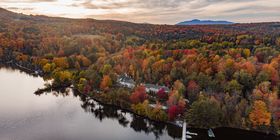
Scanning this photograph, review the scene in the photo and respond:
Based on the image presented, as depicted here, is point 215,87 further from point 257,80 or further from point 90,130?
point 90,130

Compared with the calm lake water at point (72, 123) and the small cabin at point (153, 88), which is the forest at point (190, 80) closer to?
the small cabin at point (153, 88)

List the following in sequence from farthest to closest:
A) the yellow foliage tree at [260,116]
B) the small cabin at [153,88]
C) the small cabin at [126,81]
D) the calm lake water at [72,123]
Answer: the small cabin at [126,81]
the small cabin at [153,88]
the yellow foliage tree at [260,116]
the calm lake water at [72,123]

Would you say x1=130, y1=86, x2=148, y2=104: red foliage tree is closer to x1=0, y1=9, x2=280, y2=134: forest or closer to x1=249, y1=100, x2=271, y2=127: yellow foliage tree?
x1=0, y1=9, x2=280, y2=134: forest

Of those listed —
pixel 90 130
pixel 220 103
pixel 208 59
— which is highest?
pixel 208 59

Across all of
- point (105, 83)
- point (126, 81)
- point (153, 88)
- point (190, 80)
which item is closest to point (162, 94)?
point (153, 88)

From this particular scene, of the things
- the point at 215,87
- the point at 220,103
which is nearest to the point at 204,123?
the point at 220,103

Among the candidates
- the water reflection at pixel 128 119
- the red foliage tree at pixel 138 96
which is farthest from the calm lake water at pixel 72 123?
the red foliage tree at pixel 138 96

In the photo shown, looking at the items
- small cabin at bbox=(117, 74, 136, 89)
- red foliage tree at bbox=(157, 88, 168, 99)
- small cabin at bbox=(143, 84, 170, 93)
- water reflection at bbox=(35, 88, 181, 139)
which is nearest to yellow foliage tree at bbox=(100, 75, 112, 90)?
small cabin at bbox=(117, 74, 136, 89)

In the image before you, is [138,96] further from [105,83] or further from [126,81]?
[126,81]
